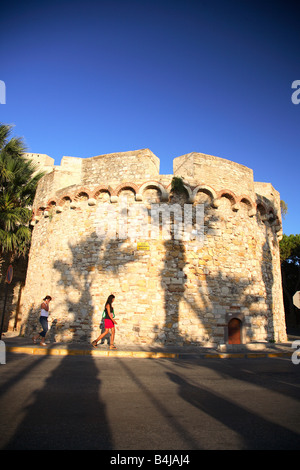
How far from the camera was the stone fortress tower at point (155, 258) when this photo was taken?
36.2ft

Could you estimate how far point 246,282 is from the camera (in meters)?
12.1

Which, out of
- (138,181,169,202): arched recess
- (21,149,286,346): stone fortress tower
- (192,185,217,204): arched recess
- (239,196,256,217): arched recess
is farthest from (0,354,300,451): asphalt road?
(239,196,256,217): arched recess

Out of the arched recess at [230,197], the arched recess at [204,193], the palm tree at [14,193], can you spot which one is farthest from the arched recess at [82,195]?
the arched recess at [230,197]

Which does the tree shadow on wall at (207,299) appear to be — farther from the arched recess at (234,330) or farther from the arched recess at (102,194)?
the arched recess at (102,194)

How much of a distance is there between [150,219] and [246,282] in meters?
4.72

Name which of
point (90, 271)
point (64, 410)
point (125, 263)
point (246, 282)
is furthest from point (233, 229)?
point (64, 410)

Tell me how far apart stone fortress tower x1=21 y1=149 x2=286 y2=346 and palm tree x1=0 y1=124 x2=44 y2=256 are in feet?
6.03

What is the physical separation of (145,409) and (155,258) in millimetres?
7793

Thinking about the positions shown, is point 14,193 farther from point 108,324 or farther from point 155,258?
point 108,324

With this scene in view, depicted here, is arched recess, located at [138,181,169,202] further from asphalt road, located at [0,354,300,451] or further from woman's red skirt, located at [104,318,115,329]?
asphalt road, located at [0,354,300,451]

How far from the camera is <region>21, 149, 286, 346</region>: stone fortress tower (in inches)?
435

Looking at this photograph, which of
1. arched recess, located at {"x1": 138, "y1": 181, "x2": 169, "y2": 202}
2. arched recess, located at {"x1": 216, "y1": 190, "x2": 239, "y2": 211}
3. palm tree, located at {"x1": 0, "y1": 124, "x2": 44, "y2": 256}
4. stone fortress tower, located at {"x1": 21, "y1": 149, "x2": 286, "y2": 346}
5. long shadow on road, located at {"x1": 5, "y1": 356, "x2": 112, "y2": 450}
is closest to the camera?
long shadow on road, located at {"x1": 5, "y1": 356, "x2": 112, "y2": 450}

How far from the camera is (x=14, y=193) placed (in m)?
15.4

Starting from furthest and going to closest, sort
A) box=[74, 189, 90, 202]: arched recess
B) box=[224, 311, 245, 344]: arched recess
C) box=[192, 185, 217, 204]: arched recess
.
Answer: box=[74, 189, 90, 202]: arched recess → box=[192, 185, 217, 204]: arched recess → box=[224, 311, 245, 344]: arched recess
